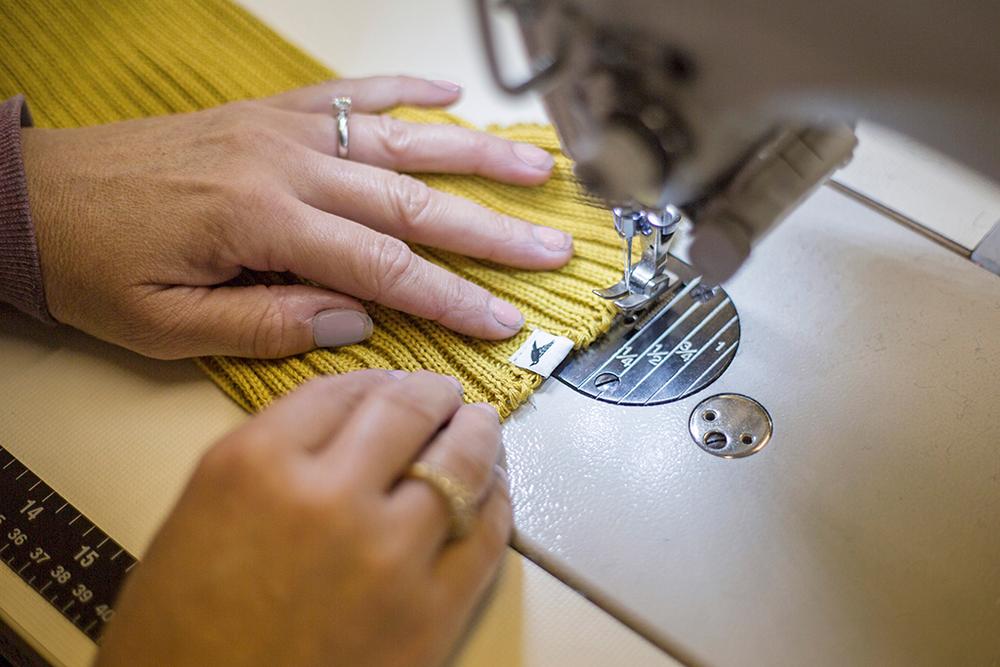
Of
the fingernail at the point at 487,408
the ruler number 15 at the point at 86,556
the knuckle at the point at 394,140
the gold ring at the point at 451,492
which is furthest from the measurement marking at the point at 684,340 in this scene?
the ruler number 15 at the point at 86,556

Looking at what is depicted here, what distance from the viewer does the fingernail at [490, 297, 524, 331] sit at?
89 centimetres

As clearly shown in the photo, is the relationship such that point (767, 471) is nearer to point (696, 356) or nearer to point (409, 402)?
point (696, 356)

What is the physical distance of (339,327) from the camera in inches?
34.5

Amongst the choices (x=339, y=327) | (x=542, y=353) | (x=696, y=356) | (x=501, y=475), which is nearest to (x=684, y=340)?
(x=696, y=356)

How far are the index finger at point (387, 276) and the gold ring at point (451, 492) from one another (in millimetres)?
259

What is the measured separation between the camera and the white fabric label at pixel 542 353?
86 cm

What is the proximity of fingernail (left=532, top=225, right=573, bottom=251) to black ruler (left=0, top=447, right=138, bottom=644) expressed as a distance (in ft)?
1.71

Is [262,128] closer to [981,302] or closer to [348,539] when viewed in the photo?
[348,539]

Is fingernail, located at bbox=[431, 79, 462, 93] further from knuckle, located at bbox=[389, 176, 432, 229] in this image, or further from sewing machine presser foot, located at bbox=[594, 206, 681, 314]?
sewing machine presser foot, located at bbox=[594, 206, 681, 314]

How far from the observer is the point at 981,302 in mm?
884

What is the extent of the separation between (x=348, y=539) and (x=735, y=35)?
43 cm

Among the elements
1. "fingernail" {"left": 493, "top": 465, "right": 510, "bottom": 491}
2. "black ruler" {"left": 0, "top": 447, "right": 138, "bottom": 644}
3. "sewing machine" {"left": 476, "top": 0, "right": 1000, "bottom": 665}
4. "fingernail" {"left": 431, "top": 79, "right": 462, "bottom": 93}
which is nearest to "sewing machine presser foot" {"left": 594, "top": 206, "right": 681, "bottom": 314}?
"sewing machine" {"left": 476, "top": 0, "right": 1000, "bottom": 665}

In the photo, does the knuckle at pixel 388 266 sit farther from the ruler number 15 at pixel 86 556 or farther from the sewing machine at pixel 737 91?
the ruler number 15 at pixel 86 556

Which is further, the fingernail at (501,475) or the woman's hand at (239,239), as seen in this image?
the woman's hand at (239,239)
